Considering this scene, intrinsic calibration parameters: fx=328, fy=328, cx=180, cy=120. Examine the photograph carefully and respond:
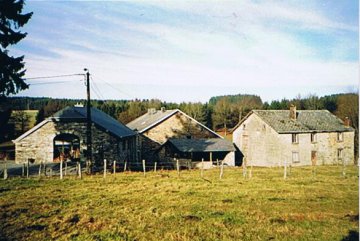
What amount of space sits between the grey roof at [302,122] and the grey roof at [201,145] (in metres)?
6.07

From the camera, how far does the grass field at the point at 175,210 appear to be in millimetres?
10383

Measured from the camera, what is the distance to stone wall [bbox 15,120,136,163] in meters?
30.1

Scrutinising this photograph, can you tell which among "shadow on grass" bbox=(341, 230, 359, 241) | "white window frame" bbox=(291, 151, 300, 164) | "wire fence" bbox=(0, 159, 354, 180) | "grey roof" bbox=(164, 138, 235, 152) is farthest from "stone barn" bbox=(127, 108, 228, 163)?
"shadow on grass" bbox=(341, 230, 359, 241)

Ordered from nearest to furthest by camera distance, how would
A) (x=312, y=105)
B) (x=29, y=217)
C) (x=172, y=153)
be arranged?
(x=29, y=217), (x=172, y=153), (x=312, y=105)

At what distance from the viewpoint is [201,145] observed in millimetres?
40594

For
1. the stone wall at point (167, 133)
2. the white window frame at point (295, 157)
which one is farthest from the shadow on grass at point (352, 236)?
the stone wall at point (167, 133)

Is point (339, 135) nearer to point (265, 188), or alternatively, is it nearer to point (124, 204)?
point (265, 188)

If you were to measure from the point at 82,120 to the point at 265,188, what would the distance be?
740 inches

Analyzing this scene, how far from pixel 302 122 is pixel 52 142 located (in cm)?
3059

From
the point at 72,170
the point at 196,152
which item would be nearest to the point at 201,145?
the point at 196,152

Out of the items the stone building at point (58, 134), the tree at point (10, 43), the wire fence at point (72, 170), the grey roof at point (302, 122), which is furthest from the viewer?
the grey roof at point (302, 122)

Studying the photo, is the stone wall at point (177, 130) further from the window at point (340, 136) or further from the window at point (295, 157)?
the window at point (340, 136)

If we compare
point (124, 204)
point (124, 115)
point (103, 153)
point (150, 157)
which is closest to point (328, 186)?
point (124, 204)

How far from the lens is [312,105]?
87.2 m
